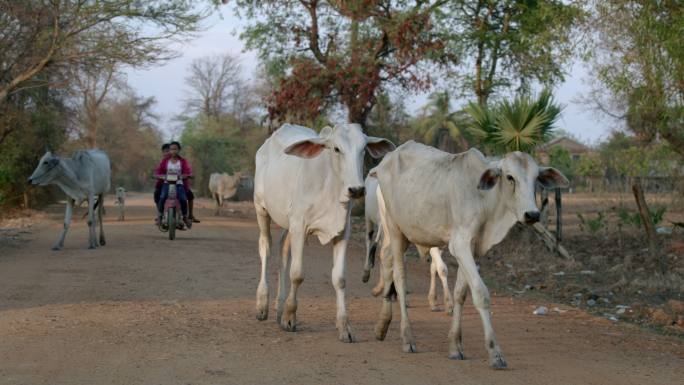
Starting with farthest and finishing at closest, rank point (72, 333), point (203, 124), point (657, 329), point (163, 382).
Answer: point (203, 124) < point (657, 329) < point (72, 333) < point (163, 382)

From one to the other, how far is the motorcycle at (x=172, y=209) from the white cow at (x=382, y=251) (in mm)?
5240

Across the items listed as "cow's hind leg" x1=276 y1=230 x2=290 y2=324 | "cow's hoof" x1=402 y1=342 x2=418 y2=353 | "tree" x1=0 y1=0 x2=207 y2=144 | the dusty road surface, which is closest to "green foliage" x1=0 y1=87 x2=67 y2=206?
"tree" x1=0 y1=0 x2=207 y2=144

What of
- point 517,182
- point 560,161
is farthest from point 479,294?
point 560,161

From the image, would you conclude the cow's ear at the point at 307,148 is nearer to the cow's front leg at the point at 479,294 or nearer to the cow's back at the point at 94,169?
the cow's front leg at the point at 479,294

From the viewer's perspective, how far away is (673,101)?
453 inches

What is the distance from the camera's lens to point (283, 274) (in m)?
8.98

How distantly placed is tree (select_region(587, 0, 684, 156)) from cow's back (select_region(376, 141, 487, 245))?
4238 millimetres

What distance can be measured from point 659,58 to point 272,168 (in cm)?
533

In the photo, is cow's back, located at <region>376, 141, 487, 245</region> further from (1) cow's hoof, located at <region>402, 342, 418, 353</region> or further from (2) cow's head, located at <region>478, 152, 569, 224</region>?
(1) cow's hoof, located at <region>402, 342, 418, 353</region>

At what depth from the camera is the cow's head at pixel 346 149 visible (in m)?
7.61

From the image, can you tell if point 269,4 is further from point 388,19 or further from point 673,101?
point 673,101

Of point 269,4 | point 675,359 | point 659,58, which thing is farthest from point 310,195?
point 269,4

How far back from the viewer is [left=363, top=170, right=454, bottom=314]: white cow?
9508 millimetres

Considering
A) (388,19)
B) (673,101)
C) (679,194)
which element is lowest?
(679,194)
